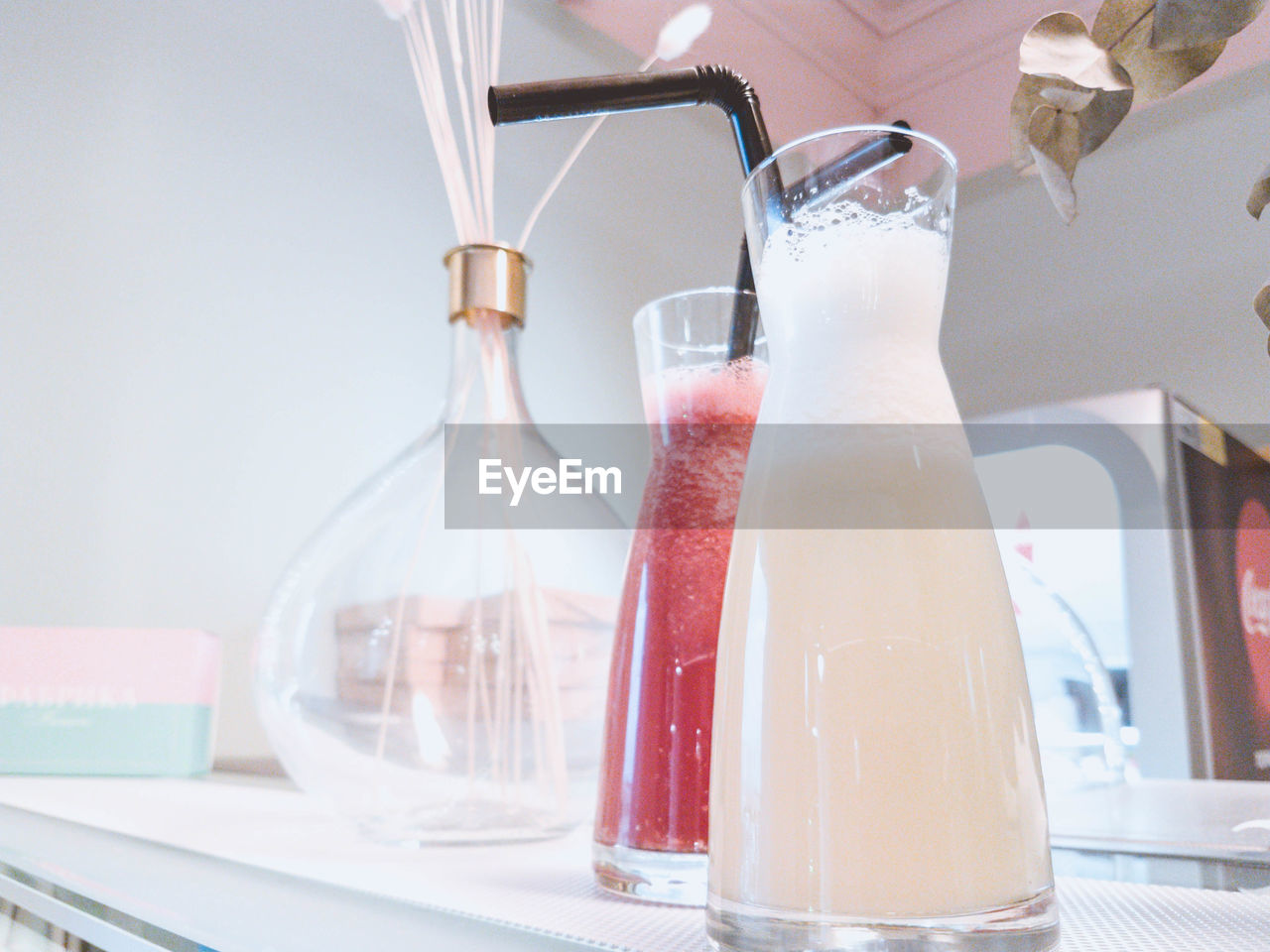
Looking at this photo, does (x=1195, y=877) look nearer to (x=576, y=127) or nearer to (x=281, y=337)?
(x=281, y=337)

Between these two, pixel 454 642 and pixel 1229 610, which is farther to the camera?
pixel 1229 610

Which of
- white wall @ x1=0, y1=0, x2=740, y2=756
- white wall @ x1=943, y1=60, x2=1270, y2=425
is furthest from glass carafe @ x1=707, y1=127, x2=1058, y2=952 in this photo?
white wall @ x1=943, y1=60, x2=1270, y2=425

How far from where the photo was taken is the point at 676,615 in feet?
1.06

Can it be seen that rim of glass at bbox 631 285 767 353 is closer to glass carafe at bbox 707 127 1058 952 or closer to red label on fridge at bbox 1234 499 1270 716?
glass carafe at bbox 707 127 1058 952

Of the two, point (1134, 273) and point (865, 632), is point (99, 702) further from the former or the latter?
point (1134, 273)

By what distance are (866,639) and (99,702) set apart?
714mm

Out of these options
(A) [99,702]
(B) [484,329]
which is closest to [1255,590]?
(B) [484,329]

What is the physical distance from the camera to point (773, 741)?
0.22 m

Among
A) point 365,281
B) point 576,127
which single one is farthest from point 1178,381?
point 365,281

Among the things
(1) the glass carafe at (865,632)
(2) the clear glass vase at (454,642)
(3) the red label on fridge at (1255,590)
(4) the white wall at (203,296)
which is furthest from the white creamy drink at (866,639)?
(3) the red label on fridge at (1255,590)

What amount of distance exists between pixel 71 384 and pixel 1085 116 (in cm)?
102

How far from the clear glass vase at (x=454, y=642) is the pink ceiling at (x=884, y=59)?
132 cm

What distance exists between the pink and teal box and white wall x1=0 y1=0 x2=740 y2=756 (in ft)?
0.78

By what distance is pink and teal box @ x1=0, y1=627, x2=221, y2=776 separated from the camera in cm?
73
